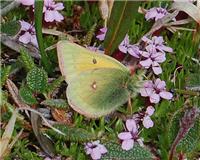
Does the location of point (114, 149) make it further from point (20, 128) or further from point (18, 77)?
point (18, 77)

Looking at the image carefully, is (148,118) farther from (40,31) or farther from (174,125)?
(40,31)

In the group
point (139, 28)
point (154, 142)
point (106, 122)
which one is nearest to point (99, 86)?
point (106, 122)

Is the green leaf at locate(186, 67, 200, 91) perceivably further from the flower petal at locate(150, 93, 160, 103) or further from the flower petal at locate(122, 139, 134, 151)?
the flower petal at locate(122, 139, 134, 151)

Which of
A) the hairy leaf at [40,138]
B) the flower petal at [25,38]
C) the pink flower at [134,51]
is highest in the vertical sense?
the pink flower at [134,51]

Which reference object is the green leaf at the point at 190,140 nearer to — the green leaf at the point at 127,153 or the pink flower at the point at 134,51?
the green leaf at the point at 127,153

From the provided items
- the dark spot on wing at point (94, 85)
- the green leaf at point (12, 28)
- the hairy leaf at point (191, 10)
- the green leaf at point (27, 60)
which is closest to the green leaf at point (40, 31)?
the green leaf at point (27, 60)

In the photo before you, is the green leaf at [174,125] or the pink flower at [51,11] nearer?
the green leaf at [174,125]

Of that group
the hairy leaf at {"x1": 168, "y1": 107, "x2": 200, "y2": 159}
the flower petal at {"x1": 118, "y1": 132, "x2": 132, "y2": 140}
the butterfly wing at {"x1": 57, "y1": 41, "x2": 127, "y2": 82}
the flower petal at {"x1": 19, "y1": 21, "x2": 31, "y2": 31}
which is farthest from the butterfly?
the flower petal at {"x1": 19, "y1": 21, "x2": 31, "y2": 31}
